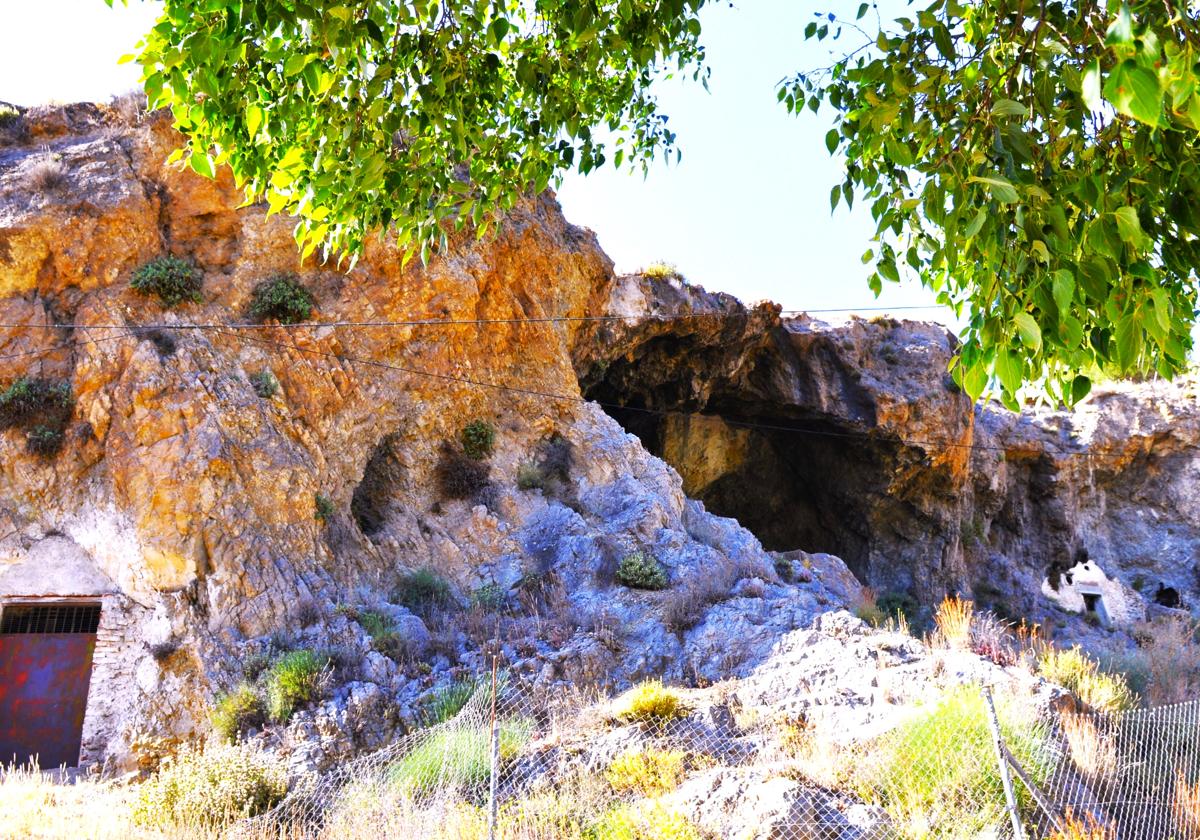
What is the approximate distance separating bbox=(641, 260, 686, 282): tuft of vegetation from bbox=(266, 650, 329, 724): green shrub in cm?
1258

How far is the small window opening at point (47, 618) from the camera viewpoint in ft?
37.2

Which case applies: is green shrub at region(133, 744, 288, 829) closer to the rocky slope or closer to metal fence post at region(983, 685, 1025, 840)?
the rocky slope

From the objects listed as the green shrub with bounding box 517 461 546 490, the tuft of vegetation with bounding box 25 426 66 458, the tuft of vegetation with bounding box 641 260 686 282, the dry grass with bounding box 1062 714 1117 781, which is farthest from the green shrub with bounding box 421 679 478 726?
the tuft of vegetation with bounding box 641 260 686 282

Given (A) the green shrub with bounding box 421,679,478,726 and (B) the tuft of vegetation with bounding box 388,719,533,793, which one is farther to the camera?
(A) the green shrub with bounding box 421,679,478,726

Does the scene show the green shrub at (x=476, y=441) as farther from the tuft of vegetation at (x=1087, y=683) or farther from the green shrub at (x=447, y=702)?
the tuft of vegetation at (x=1087, y=683)

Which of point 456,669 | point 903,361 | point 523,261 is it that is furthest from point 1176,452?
point 456,669

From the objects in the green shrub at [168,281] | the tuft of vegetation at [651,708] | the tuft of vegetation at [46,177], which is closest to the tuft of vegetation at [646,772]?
the tuft of vegetation at [651,708]

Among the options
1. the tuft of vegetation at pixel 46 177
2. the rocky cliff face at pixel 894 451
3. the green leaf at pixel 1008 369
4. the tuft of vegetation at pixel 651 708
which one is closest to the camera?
the green leaf at pixel 1008 369

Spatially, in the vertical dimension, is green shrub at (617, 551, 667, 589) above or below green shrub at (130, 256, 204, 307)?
below

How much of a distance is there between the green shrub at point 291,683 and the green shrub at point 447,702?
4.41 feet

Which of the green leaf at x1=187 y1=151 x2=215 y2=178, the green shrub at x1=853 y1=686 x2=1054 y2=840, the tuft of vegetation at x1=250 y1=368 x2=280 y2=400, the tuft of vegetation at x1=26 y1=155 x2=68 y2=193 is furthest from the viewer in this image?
the tuft of vegetation at x1=26 y1=155 x2=68 y2=193

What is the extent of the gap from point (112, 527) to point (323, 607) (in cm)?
309

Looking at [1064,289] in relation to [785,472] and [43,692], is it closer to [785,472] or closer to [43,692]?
[43,692]

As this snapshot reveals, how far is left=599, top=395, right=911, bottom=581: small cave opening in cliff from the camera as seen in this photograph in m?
23.3
